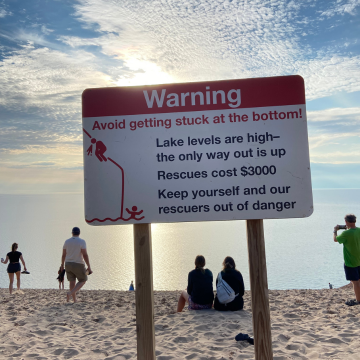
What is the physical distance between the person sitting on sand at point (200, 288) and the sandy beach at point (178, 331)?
0.66ft

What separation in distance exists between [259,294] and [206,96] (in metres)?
1.71

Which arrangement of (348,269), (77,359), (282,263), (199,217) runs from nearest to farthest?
(199,217) < (77,359) < (348,269) < (282,263)

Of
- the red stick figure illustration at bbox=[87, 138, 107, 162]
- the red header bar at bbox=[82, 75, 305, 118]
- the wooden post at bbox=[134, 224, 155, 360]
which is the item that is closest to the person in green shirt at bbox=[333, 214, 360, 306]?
the red header bar at bbox=[82, 75, 305, 118]

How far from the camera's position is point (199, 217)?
2.77 metres

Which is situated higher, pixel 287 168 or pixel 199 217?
pixel 287 168

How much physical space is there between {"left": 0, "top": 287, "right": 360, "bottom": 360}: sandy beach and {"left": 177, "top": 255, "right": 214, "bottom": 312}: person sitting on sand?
0.66ft

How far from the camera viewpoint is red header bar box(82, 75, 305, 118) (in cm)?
283

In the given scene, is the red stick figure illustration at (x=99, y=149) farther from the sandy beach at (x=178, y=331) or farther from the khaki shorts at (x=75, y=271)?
the khaki shorts at (x=75, y=271)

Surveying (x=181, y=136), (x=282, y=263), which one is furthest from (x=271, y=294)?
(x=282, y=263)

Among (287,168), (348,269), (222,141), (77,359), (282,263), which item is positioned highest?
(222,141)

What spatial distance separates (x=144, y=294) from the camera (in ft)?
9.38

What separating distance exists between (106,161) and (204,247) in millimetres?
81206

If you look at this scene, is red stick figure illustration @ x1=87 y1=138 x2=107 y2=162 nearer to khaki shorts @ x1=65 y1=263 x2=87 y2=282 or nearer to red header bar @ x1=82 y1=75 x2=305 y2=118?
red header bar @ x1=82 y1=75 x2=305 y2=118

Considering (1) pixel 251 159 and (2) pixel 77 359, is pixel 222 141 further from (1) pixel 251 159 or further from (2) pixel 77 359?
(2) pixel 77 359
